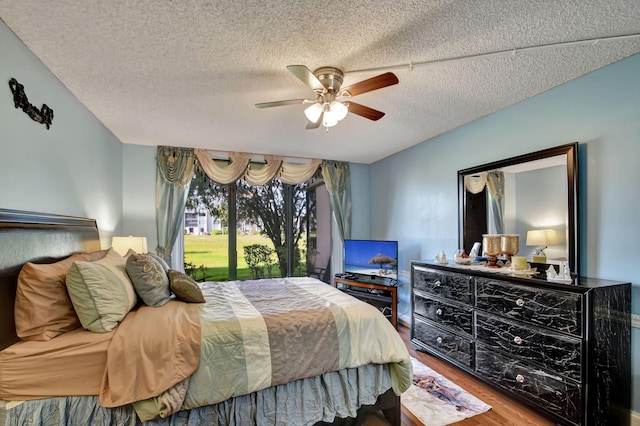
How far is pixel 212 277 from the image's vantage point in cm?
457

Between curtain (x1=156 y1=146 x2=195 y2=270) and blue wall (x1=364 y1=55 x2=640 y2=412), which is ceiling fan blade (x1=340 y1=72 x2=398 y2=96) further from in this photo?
curtain (x1=156 y1=146 x2=195 y2=270)

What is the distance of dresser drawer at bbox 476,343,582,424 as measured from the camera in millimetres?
1914

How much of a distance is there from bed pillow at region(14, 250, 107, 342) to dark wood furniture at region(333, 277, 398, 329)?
3129mm

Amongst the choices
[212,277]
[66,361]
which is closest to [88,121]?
[66,361]

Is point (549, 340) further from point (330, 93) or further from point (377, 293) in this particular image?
point (330, 93)

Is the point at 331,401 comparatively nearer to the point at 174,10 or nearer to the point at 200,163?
the point at 174,10

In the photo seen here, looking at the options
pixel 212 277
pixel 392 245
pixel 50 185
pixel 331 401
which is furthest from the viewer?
pixel 212 277

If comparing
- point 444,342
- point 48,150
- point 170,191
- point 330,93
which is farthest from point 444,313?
point 170,191

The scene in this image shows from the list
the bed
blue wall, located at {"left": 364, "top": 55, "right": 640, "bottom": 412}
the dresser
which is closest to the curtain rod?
blue wall, located at {"left": 364, "top": 55, "right": 640, "bottom": 412}

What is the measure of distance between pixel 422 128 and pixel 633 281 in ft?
7.30

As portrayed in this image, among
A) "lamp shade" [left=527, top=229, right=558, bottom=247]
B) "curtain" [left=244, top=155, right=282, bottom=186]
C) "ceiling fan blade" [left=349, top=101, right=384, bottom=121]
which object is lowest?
"lamp shade" [left=527, top=229, right=558, bottom=247]

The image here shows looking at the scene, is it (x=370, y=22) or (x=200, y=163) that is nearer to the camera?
(x=370, y=22)

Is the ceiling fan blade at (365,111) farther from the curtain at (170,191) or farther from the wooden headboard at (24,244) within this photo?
the curtain at (170,191)

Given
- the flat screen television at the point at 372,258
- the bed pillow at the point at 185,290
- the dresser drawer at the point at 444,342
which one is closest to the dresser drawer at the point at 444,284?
the dresser drawer at the point at 444,342
